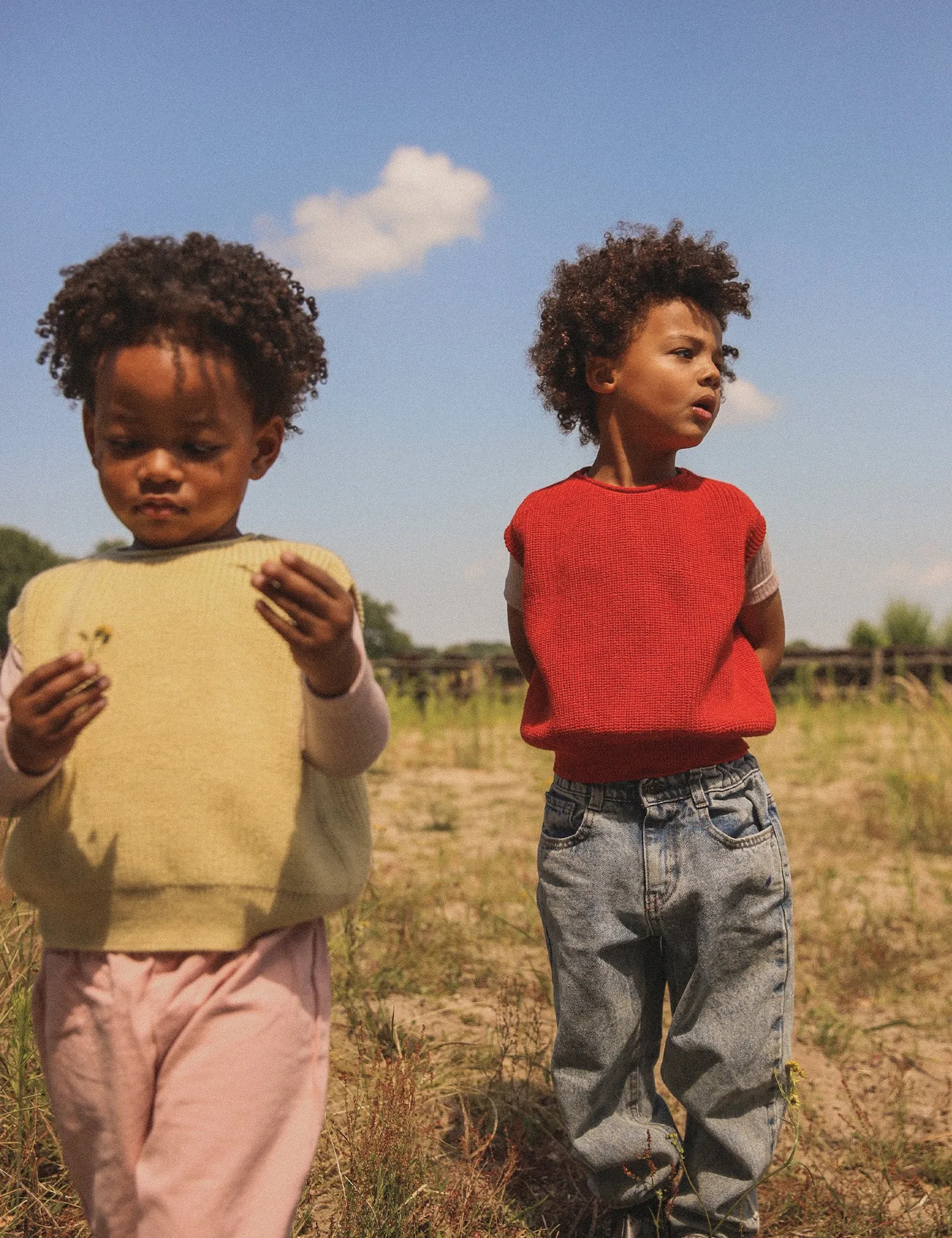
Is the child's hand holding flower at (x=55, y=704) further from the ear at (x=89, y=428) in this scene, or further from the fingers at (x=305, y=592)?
the ear at (x=89, y=428)

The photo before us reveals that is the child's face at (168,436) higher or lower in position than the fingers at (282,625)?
higher

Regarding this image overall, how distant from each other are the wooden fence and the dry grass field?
4.70 meters

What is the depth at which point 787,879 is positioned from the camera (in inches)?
86.2

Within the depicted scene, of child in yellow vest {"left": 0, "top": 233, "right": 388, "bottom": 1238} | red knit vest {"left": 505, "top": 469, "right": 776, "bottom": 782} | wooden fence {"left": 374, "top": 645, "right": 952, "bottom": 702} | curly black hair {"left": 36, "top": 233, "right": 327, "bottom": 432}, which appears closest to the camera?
child in yellow vest {"left": 0, "top": 233, "right": 388, "bottom": 1238}

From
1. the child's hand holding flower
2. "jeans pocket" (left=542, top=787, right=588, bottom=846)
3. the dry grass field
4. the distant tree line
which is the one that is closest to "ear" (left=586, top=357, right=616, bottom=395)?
"jeans pocket" (left=542, top=787, right=588, bottom=846)

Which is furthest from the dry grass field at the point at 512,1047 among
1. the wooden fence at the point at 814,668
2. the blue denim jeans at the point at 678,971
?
the wooden fence at the point at 814,668

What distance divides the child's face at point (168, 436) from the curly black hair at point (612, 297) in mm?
882

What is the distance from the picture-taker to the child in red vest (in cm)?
212

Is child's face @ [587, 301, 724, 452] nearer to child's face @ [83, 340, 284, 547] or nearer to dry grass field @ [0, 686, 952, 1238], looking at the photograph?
child's face @ [83, 340, 284, 547]

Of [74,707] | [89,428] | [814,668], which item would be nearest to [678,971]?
[74,707]

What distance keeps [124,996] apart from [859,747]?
7.47 meters

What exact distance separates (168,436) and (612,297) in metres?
1.03

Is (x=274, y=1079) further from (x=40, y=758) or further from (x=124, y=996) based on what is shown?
(x=40, y=758)

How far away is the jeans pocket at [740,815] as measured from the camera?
2.12 meters
